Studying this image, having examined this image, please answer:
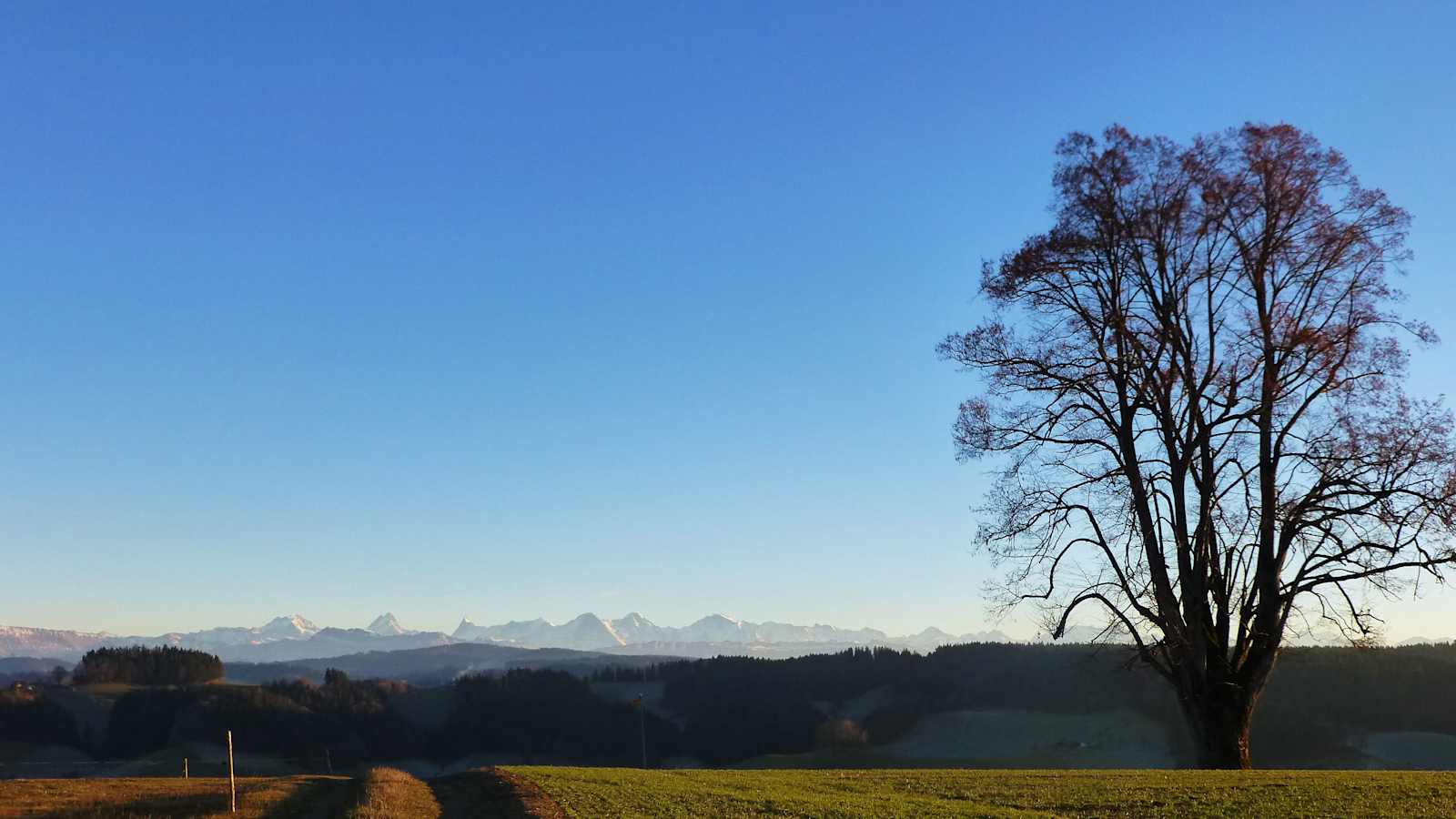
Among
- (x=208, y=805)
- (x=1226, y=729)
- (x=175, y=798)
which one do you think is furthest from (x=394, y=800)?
(x=1226, y=729)

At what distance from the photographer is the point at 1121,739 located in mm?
103812

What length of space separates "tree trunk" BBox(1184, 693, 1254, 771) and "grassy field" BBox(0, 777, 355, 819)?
17.4 metres

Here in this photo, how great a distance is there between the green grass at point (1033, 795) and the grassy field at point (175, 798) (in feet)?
19.2

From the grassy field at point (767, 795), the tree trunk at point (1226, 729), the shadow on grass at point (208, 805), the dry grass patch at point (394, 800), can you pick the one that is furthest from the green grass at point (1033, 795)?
the shadow on grass at point (208, 805)

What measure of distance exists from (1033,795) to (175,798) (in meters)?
19.6

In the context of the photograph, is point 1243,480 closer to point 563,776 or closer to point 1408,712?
point 563,776

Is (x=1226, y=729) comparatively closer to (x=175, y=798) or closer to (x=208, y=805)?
(x=208, y=805)

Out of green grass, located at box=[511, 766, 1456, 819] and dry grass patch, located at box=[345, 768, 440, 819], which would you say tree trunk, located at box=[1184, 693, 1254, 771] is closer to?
green grass, located at box=[511, 766, 1456, 819]

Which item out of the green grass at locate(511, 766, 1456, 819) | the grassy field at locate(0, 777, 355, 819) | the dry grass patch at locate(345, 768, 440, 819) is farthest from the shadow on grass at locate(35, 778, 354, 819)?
the green grass at locate(511, 766, 1456, 819)

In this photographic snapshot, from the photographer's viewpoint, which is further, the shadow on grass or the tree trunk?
the shadow on grass

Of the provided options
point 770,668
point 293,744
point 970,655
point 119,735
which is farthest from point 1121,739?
point 119,735

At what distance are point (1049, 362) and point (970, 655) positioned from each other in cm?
12052

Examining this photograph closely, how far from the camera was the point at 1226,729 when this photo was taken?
20.9 meters

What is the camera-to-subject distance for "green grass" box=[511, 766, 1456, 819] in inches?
592
